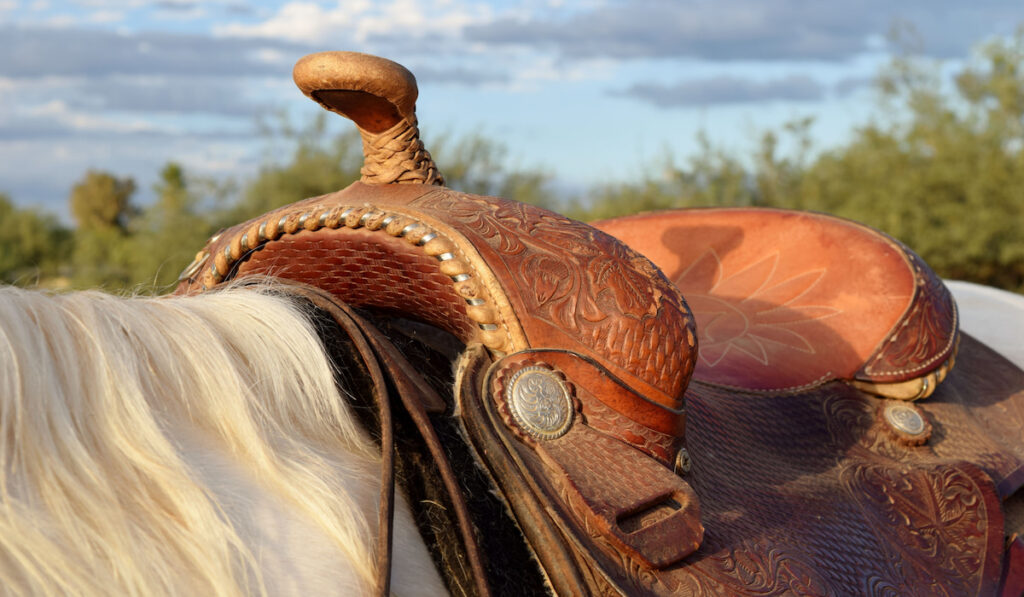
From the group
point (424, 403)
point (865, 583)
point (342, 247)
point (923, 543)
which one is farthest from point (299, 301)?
point (923, 543)

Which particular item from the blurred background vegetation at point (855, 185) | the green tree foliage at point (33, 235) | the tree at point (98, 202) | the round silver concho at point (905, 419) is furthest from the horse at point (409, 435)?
the tree at point (98, 202)

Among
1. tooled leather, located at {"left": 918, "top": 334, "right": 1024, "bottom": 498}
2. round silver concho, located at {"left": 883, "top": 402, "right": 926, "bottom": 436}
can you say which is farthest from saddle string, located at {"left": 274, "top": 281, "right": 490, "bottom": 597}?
tooled leather, located at {"left": 918, "top": 334, "right": 1024, "bottom": 498}

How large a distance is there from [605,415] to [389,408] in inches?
9.7

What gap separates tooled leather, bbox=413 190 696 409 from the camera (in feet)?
2.93

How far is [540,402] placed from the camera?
2.84ft

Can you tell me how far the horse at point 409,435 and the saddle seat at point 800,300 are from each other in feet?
0.77

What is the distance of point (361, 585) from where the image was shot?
70 cm

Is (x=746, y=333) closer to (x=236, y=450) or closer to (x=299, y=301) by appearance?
(x=299, y=301)

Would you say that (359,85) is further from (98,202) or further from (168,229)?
(98,202)

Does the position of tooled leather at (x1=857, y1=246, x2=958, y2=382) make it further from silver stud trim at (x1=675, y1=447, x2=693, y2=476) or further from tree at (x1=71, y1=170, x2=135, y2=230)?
tree at (x1=71, y1=170, x2=135, y2=230)

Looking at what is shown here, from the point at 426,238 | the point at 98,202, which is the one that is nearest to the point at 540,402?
the point at 426,238

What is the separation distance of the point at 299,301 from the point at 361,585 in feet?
1.14

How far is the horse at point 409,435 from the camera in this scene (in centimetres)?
67

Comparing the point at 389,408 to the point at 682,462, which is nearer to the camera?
the point at 389,408
